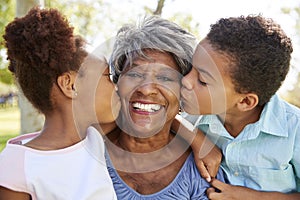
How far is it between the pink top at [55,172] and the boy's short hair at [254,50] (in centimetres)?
81

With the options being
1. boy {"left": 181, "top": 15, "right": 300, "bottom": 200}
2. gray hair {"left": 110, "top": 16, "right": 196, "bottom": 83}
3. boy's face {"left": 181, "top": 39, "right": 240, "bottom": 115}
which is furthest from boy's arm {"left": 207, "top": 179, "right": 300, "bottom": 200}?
gray hair {"left": 110, "top": 16, "right": 196, "bottom": 83}

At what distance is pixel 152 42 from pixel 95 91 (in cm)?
41

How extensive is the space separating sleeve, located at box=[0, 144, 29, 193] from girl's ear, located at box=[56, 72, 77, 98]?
33cm

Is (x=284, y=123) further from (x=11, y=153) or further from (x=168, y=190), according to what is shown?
(x=11, y=153)

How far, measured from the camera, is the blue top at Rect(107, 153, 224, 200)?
2.39m

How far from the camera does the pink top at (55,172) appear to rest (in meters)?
1.96

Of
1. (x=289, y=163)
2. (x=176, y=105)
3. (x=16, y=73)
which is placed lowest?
(x=289, y=163)

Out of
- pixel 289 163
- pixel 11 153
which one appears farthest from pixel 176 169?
pixel 11 153

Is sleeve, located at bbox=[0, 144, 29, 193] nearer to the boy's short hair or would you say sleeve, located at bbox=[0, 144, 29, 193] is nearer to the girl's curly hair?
the girl's curly hair

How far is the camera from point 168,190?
7.91ft

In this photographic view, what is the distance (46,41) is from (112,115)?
58 centimetres

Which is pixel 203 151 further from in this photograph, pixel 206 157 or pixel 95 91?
pixel 95 91

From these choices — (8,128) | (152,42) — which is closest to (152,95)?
(152,42)

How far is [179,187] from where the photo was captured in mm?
2430
